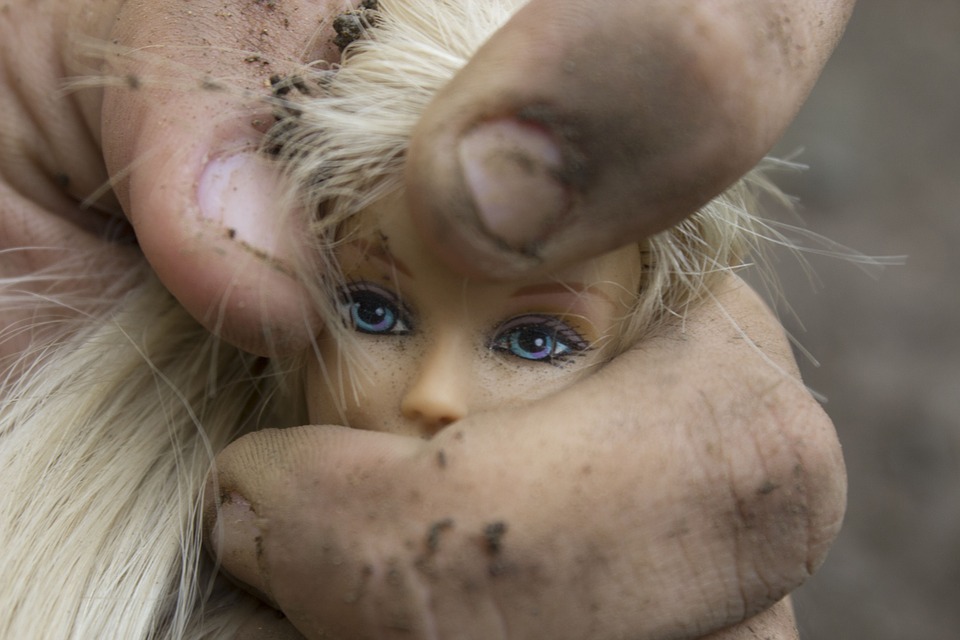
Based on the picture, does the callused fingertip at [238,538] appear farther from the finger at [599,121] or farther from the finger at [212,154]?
the finger at [599,121]

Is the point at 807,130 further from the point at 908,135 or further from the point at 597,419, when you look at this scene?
the point at 597,419

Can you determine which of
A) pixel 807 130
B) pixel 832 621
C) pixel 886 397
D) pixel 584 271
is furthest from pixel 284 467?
pixel 807 130

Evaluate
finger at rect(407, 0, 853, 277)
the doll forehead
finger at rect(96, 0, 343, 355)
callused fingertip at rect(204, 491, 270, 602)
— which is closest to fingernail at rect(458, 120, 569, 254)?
finger at rect(407, 0, 853, 277)

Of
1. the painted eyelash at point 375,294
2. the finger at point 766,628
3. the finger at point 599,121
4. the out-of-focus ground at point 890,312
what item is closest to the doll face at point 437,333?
the painted eyelash at point 375,294

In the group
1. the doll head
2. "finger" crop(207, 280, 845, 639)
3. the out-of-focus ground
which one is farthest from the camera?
the out-of-focus ground

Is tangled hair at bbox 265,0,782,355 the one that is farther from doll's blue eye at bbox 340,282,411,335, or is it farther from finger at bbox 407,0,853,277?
finger at bbox 407,0,853,277

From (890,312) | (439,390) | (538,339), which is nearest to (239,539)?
(439,390)

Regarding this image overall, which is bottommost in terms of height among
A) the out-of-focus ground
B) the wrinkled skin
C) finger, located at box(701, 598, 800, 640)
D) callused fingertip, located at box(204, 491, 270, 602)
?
the out-of-focus ground
